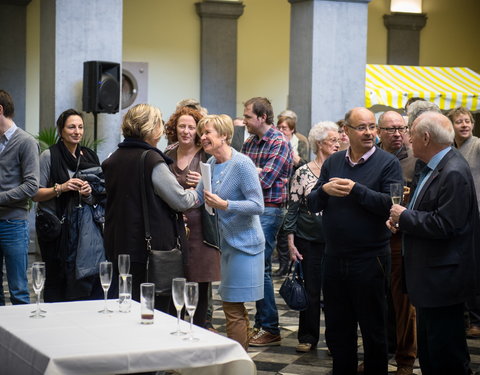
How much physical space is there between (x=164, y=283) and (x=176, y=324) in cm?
104

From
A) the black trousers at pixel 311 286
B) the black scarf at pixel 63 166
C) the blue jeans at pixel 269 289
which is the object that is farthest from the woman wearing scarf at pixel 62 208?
the black trousers at pixel 311 286

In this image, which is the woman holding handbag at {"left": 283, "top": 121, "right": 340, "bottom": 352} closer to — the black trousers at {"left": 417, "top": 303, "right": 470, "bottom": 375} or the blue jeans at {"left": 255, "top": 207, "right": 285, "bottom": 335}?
the blue jeans at {"left": 255, "top": 207, "right": 285, "bottom": 335}

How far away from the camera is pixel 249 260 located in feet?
18.8

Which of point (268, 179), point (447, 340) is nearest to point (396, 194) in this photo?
point (447, 340)

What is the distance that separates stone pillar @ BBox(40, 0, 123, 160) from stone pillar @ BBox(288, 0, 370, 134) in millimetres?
2464

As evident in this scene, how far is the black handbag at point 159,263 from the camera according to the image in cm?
521

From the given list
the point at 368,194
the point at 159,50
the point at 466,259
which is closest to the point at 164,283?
the point at 368,194

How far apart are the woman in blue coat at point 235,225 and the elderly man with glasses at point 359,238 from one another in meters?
0.45

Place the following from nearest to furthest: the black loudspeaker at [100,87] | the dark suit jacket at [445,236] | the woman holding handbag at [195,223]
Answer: the dark suit jacket at [445,236], the woman holding handbag at [195,223], the black loudspeaker at [100,87]

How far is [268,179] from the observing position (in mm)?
7074

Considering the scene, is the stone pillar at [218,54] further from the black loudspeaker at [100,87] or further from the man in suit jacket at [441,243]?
the man in suit jacket at [441,243]

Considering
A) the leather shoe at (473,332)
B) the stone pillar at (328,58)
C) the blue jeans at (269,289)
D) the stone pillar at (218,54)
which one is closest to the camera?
the blue jeans at (269,289)

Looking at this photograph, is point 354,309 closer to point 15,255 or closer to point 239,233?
point 239,233

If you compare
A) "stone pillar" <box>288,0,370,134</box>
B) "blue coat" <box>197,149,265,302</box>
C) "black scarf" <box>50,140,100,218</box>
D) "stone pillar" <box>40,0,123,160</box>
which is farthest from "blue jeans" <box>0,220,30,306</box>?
"stone pillar" <box>288,0,370,134</box>
